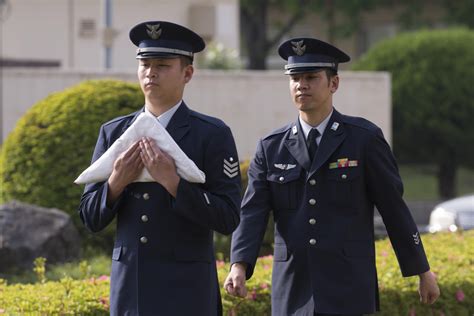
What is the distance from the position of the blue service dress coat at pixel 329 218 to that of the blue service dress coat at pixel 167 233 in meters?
0.65

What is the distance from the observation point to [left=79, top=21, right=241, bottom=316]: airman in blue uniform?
4.55m

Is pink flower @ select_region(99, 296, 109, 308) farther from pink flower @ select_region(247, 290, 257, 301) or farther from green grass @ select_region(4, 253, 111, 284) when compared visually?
green grass @ select_region(4, 253, 111, 284)

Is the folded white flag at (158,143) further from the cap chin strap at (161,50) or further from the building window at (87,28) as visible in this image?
the building window at (87,28)

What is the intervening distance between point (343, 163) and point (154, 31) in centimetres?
112

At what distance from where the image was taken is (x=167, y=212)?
15.0 feet

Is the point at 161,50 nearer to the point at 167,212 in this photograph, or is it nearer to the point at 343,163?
the point at 167,212

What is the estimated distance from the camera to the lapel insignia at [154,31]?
4.67 meters

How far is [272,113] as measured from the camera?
62.7 ft

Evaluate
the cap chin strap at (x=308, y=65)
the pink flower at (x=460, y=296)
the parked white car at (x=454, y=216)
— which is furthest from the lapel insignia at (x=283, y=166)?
the parked white car at (x=454, y=216)

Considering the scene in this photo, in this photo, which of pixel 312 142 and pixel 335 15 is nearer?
pixel 312 142

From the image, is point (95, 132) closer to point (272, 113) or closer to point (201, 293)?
point (201, 293)

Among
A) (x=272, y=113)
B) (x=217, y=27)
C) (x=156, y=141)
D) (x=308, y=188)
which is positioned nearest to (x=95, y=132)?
(x=308, y=188)

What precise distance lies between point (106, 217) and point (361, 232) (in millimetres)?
1254

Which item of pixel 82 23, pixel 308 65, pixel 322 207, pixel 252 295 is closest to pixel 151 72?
pixel 308 65
